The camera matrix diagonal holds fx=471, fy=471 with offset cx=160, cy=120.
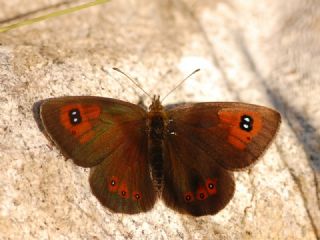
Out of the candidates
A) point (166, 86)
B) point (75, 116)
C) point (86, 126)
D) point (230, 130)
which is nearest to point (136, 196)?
point (86, 126)

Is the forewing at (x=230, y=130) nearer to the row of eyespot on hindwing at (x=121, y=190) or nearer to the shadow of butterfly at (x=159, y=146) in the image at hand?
the shadow of butterfly at (x=159, y=146)

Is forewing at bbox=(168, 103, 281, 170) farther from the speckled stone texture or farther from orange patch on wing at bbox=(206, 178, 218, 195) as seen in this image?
the speckled stone texture

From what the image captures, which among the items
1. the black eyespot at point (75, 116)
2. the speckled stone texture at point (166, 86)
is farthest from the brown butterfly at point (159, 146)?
the speckled stone texture at point (166, 86)

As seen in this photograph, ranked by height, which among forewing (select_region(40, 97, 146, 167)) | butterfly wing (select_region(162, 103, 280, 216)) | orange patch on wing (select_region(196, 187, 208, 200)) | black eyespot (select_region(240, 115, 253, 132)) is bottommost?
orange patch on wing (select_region(196, 187, 208, 200))

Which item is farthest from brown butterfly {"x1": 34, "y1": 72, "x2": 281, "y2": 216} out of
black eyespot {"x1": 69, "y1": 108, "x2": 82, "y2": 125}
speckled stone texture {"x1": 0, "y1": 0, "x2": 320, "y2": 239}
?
speckled stone texture {"x1": 0, "y1": 0, "x2": 320, "y2": 239}

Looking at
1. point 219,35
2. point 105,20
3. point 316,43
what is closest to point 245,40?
point 219,35

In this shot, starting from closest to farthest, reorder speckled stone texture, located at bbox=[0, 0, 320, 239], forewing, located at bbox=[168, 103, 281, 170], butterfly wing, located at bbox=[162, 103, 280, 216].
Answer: speckled stone texture, located at bbox=[0, 0, 320, 239] → butterfly wing, located at bbox=[162, 103, 280, 216] → forewing, located at bbox=[168, 103, 281, 170]
